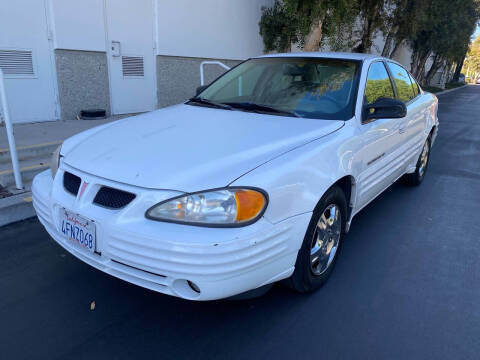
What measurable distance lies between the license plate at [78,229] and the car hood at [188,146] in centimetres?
27

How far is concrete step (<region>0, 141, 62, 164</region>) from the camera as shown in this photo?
4832 millimetres

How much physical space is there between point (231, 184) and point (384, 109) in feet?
5.57

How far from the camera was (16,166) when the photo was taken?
4156mm

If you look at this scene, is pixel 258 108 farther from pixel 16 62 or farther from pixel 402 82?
pixel 16 62

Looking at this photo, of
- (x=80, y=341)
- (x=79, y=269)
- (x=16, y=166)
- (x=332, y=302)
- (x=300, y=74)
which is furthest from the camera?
(x=16, y=166)

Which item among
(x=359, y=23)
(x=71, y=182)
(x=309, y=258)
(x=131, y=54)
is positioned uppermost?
(x=359, y=23)

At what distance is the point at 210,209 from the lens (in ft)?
6.81

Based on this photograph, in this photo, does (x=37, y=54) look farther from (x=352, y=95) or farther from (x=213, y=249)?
(x=213, y=249)

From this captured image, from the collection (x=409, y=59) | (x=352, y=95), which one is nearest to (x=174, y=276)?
(x=352, y=95)

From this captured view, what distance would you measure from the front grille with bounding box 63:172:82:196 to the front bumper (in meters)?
0.15

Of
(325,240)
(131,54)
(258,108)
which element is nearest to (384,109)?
(258,108)

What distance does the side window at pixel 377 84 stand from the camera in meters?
3.46

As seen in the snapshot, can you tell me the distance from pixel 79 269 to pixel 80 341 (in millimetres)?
840

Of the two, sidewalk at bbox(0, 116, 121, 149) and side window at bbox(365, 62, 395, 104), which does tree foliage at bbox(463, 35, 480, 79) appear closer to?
sidewalk at bbox(0, 116, 121, 149)
